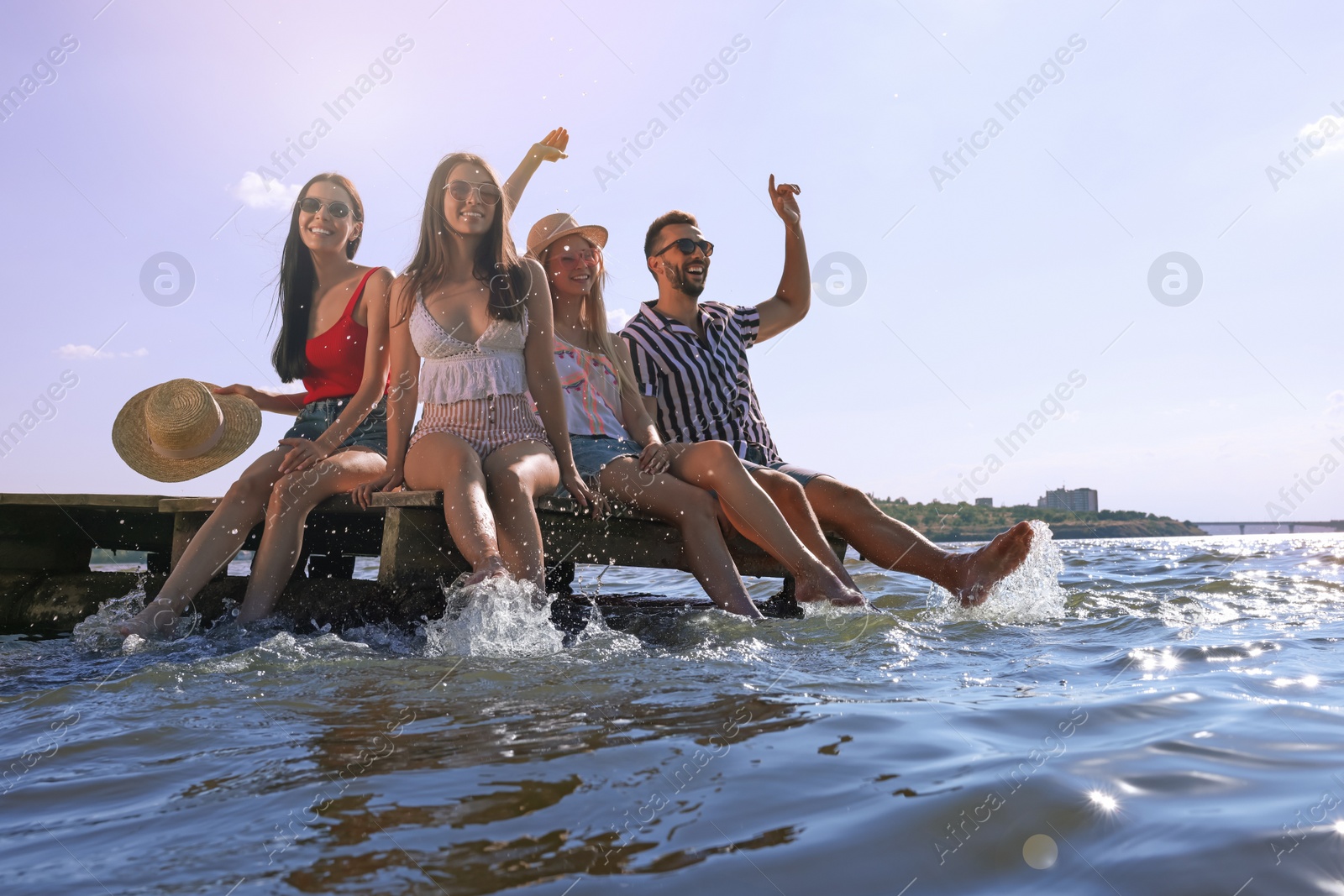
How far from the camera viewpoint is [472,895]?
3.86ft

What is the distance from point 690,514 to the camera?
4.09 metres

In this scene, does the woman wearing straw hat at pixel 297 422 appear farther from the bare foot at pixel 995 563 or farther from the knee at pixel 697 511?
the bare foot at pixel 995 563

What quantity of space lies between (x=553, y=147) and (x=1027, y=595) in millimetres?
3335

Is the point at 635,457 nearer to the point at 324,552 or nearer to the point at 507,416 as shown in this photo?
the point at 507,416

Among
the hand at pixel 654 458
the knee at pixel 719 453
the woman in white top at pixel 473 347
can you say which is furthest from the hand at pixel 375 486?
the knee at pixel 719 453

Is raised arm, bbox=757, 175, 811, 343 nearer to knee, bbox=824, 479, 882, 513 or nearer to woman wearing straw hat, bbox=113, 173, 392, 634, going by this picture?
knee, bbox=824, 479, 882, 513

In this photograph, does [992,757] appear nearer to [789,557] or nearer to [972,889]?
[972,889]

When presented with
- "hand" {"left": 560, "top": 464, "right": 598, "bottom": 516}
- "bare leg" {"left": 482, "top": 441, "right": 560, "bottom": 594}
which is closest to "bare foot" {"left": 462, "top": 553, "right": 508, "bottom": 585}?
"bare leg" {"left": 482, "top": 441, "right": 560, "bottom": 594}

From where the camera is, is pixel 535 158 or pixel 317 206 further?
pixel 535 158

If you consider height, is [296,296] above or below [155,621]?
above

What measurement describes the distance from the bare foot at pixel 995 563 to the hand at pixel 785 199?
2.29m

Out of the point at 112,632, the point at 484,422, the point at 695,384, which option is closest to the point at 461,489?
the point at 484,422

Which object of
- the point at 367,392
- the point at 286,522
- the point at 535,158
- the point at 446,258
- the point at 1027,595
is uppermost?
the point at 535,158

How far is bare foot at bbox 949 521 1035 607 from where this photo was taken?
160 inches
